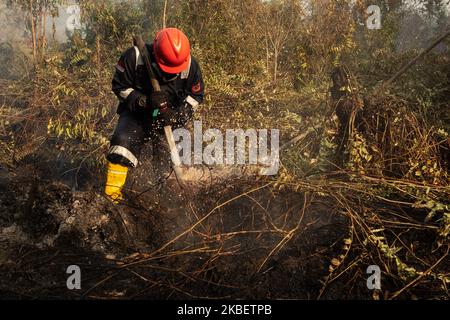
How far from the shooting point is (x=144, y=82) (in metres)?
3.74

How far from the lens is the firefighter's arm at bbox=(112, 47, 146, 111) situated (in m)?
3.58

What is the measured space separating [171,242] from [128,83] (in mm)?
1411

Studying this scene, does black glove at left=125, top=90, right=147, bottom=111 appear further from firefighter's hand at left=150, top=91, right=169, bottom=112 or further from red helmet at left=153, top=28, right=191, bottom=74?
red helmet at left=153, top=28, right=191, bottom=74

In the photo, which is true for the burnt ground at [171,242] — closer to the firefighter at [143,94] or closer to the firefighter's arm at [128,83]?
A: the firefighter at [143,94]

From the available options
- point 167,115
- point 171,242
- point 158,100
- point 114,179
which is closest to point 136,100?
point 158,100

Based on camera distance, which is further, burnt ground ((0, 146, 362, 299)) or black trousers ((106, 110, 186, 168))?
black trousers ((106, 110, 186, 168))

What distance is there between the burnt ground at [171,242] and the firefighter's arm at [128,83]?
2.62 ft

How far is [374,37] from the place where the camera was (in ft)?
28.1

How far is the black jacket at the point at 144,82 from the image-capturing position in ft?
11.9

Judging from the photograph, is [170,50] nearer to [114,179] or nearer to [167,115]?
[167,115]

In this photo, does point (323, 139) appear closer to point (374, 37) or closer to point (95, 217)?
point (95, 217)

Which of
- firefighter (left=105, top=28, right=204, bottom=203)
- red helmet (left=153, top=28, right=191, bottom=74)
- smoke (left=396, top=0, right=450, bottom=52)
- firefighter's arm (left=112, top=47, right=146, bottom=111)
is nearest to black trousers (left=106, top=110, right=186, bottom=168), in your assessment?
firefighter (left=105, top=28, right=204, bottom=203)

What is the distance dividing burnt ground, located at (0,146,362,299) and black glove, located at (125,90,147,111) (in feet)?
2.51

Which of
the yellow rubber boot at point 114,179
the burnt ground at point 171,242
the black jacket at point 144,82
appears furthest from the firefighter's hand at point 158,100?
the burnt ground at point 171,242
